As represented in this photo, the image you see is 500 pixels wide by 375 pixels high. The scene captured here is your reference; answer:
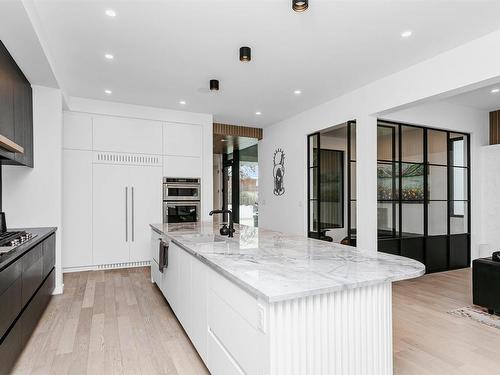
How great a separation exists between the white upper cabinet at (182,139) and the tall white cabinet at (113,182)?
0.06 feet

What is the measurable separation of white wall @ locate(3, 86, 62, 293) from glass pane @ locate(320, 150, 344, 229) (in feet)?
12.9

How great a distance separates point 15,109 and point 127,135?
2.10m

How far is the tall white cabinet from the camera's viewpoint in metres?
4.79

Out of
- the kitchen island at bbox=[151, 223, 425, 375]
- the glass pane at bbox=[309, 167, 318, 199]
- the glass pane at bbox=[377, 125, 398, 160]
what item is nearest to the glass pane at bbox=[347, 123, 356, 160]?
the glass pane at bbox=[377, 125, 398, 160]

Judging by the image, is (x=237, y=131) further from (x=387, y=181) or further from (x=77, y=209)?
(x=77, y=209)

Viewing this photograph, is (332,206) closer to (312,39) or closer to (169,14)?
(312,39)

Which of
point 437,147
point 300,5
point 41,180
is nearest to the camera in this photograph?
point 300,5

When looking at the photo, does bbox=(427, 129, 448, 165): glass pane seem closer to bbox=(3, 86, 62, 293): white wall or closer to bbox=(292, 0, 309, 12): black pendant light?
bbox=(292, 0, 309, 12): black pendant light

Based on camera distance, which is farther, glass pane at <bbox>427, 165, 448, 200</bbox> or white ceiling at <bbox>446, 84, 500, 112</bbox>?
glass pane at <bbox>427, 165, 448, 200</bbox>

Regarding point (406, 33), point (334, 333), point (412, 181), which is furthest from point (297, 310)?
point (412, 181)

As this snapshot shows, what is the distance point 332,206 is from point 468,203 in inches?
92.7

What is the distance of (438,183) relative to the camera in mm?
5125

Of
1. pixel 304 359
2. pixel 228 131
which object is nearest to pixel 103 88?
pixel 228 131

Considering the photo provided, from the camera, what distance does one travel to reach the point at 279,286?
4.39 ft
